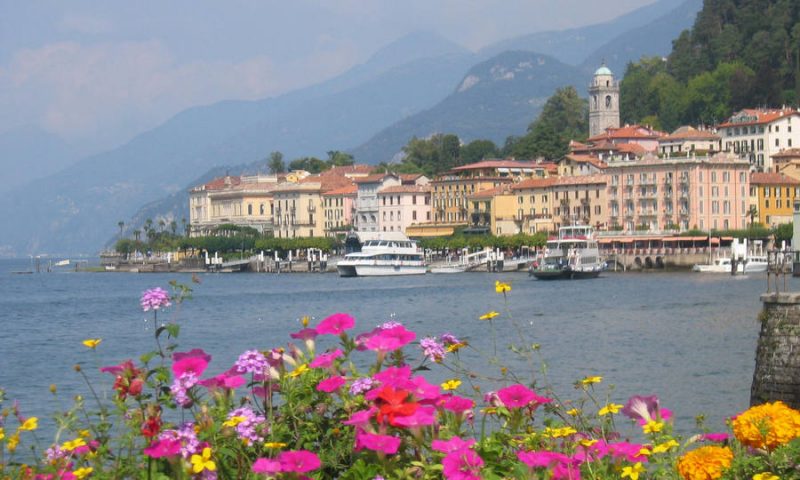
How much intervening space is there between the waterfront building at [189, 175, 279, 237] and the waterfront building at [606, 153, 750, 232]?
5475 cm

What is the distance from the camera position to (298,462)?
17.7ft

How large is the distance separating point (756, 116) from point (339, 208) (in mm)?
44720

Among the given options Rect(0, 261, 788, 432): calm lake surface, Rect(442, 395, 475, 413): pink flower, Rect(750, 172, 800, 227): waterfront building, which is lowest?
Rect(0, 261, 788, 432): calm lake surface

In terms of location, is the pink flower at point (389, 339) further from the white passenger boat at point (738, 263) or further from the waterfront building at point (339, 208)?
the waterfront building at point (339, 208)

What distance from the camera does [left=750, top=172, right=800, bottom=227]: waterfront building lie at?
105m

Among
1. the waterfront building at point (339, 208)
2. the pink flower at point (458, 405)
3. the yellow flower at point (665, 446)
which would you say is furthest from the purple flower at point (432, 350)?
the waterfront building at point (339, 208)

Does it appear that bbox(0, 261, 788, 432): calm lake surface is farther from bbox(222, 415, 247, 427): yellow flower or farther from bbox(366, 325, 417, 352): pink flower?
bbox(222, 415, 247, 427): yellow flower

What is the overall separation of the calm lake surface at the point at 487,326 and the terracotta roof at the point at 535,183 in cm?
2821

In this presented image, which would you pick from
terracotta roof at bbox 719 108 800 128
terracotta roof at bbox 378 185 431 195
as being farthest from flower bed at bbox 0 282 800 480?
terracotta roof at bbox 378 185 431 195

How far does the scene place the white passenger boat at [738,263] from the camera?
86688 mm

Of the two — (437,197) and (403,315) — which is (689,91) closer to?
(437,197)

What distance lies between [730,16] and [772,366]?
124 metres

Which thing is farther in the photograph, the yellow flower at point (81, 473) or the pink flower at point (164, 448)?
the yellow flower at point (81, 473)

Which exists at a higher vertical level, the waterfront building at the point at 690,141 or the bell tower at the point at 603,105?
the bell tower at the point at 603,105
